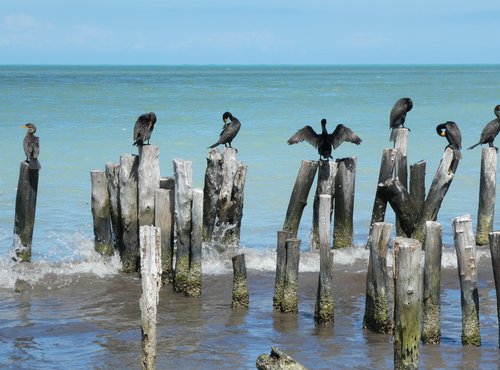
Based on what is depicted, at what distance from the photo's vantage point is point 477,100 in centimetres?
4972

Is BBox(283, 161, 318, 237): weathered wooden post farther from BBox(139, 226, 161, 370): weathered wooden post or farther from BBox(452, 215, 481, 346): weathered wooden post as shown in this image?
BBox(139, 226, 161, 370): weathered wooden post

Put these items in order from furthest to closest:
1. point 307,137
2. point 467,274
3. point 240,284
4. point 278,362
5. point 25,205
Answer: point 307,137 → point 25,205 → point 240,284 → point 467,274 → point 278,362

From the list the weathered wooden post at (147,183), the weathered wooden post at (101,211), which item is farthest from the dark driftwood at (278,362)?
the weathered wooden post at (101,211)

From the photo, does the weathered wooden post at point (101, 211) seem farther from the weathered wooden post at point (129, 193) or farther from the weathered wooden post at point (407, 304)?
the weathered wooden post at point (407, 304)

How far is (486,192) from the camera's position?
12195 mm

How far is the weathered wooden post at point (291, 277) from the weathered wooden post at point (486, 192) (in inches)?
158

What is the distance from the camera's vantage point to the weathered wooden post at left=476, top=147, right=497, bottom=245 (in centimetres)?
Answer: 1211

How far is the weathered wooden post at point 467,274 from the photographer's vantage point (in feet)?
25.2

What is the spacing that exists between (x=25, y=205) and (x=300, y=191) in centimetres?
320

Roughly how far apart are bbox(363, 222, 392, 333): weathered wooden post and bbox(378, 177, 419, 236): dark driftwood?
259cm

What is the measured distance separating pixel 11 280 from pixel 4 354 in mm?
2528

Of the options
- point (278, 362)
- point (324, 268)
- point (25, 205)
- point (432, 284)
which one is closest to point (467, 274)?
point (432, 284)

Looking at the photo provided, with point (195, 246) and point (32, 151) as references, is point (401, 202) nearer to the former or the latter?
point (195, 246)

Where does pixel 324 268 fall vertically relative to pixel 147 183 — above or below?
below
